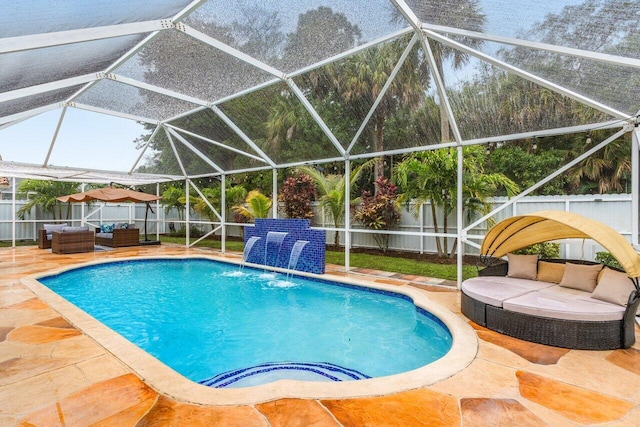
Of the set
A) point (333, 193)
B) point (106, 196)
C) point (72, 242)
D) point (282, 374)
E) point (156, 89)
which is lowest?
point (282, 374)

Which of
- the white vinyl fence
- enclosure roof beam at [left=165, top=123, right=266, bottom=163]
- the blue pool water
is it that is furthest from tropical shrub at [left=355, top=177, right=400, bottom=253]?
the blue pool water

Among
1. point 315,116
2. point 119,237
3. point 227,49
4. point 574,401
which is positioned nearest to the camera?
point 574,401

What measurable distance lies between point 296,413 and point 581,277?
472 cm

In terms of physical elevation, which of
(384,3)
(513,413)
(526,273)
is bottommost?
(513,413)

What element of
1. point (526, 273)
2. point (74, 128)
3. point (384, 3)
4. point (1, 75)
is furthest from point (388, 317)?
point (74, 128)

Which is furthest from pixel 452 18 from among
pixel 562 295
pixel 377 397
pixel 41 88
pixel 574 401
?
pixel 41 88

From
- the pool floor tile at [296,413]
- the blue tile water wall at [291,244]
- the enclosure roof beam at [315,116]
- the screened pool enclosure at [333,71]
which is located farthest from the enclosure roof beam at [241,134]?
the pool floor tile at [296,413]

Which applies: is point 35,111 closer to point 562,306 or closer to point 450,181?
point 450,181

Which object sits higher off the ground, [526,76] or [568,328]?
[526,76]

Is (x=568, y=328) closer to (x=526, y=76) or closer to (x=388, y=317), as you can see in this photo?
(x=388, y=317)

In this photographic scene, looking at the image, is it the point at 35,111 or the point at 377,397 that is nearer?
the point at 377,397

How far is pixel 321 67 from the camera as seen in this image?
266 inches

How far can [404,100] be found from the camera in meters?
6.90

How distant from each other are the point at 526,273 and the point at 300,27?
18.1ft
